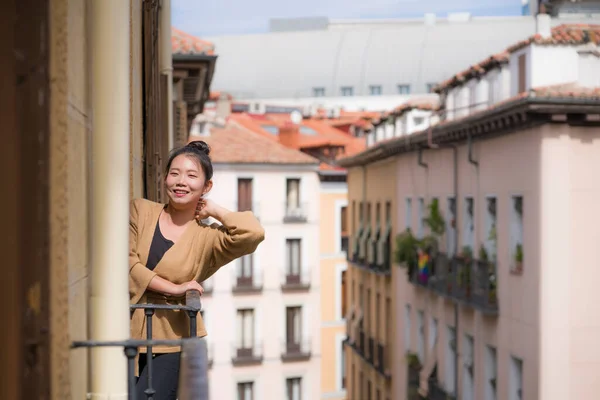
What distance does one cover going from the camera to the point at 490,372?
83.8 ft

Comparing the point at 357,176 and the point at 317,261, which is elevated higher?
the point at 357,176

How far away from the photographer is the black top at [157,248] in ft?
16.2

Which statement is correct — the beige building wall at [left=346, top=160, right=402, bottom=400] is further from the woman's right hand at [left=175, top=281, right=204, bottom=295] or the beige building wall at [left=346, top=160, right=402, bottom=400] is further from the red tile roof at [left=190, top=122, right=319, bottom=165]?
the woman's right hand at [left=175, top=281, right=204, bottom=295]

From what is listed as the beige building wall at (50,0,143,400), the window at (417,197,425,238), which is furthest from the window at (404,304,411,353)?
the beige building wall at (50,0,143,400)

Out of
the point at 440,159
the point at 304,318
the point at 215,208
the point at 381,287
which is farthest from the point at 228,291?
the point at 215,208

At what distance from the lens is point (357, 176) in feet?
144

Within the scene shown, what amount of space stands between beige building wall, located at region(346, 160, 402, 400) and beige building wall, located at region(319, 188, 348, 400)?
5.42 meters

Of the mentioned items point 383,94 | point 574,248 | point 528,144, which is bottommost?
point 574,248

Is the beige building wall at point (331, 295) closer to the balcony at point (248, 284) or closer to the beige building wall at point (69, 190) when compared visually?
the balcony at point (248, 284)

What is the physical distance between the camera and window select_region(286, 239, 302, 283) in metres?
49.3

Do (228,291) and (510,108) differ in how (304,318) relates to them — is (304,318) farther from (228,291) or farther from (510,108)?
(510,108)

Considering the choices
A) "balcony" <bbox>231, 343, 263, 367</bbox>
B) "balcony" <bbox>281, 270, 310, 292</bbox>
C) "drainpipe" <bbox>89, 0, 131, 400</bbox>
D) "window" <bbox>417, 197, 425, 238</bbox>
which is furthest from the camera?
"balcony" <bbox>281, 270, 310, 292</bbox>

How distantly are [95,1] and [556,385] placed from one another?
18.7 meters

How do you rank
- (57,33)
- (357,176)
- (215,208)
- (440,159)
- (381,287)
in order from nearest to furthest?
(57,33), (215,208), (440,159), (381,287), (357,176)
